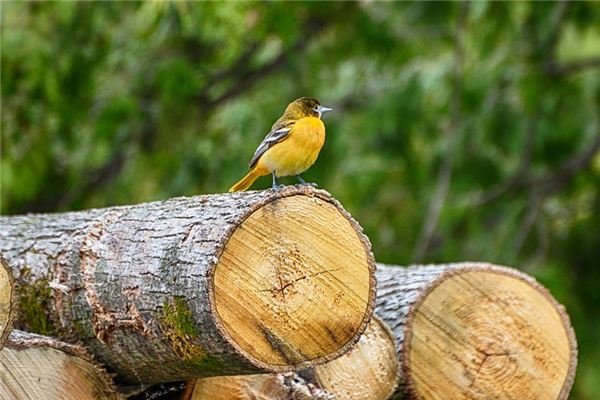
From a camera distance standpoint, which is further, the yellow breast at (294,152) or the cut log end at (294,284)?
the yellow breast at (294,152)

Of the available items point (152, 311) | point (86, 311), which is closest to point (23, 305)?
point (86, 311)

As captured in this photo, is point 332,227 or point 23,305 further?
point 23,305

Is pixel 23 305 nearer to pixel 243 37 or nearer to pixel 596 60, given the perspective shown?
pixel 243 37

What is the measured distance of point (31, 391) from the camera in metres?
3.32

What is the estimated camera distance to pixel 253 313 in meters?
3.14

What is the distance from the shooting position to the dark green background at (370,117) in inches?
288

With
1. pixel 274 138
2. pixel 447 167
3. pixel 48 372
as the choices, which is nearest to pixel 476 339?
pixel 274 138

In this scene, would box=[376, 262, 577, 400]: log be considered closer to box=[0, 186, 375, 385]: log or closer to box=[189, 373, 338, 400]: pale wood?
box=[189, 373, 338, 400]: pale wood

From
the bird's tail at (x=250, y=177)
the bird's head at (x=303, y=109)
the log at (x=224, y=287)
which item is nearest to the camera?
the log at (x=224, y=287)

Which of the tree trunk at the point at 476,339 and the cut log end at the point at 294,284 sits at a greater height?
the cut log end at the point at 294,284

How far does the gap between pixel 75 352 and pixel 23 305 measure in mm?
441

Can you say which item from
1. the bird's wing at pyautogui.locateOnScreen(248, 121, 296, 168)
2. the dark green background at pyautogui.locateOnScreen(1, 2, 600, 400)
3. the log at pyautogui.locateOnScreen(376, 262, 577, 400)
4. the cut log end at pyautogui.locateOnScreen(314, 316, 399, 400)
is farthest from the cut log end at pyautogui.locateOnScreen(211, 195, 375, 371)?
the dark green background at pyautogui.locateOnScreen(1, 2, 600, 400)

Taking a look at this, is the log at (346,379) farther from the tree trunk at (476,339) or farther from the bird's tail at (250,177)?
the bird's tail at (250,177)

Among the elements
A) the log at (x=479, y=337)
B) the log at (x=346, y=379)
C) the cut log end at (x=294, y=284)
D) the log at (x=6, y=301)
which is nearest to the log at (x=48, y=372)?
the log at (x=6, y=301)
